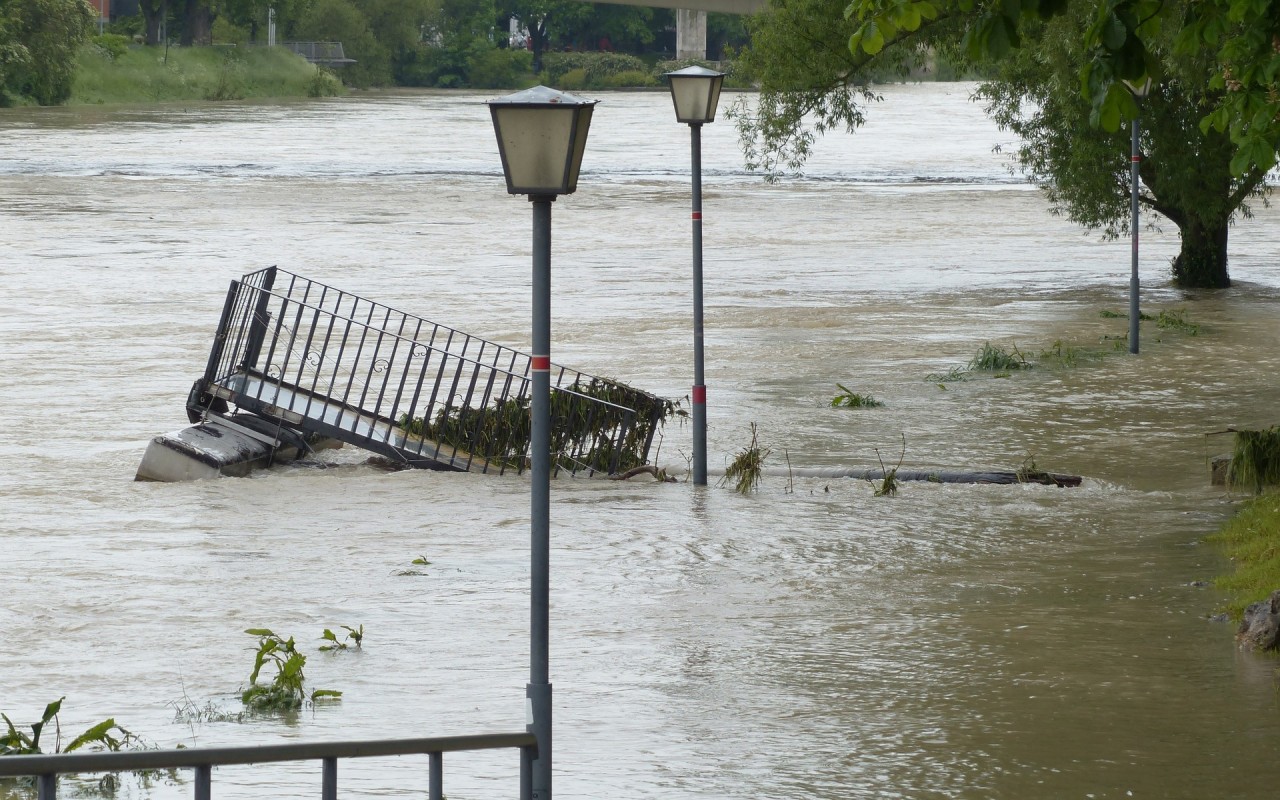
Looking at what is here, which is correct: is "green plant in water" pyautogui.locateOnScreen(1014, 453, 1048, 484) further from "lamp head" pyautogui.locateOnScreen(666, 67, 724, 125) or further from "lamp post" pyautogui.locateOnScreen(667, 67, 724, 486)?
"lamp head" pyautogui.locateOnScreen(666, 67, 724, 125)

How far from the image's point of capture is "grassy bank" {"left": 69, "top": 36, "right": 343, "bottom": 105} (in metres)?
104

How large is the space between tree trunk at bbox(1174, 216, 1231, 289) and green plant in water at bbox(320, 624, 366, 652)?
22.3 metres

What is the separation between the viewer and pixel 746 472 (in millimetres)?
14148

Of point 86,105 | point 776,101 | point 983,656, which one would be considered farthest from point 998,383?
point 86,105

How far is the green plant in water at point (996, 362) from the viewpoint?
20.7m

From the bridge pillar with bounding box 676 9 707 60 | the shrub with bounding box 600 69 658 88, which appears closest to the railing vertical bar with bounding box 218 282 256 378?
the bridge pillar with bounding box 676 9 707 60

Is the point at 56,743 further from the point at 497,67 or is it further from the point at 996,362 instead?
the point at 497,67

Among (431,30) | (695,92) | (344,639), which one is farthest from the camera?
(431,30)

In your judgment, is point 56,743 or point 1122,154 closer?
point 56,743

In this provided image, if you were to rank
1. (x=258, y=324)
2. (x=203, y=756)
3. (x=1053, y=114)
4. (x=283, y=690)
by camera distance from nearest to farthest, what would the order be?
(x=203, y=756)
(x=283, y=690)
(x=258, y=324)
(x=1053, y=114)

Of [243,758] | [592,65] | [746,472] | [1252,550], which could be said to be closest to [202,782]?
[243,758]

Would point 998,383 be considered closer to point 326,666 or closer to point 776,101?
point 776,101

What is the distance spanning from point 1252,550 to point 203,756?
8.38m

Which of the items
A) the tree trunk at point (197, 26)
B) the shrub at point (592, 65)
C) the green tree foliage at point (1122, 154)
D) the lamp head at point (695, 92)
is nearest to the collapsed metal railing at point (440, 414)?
the lamp head at point (695, 92)
